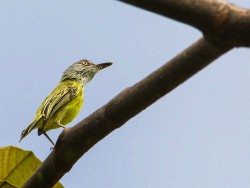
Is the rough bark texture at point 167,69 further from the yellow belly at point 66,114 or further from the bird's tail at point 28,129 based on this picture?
the yellow belly at point 66,114

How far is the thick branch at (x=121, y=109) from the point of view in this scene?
1.96m

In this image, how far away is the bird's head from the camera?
9773 mm

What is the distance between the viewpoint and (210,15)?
68.0 inches

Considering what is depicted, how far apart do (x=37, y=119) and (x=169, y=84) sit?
5594 mm

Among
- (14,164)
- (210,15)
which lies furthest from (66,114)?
(210,15)

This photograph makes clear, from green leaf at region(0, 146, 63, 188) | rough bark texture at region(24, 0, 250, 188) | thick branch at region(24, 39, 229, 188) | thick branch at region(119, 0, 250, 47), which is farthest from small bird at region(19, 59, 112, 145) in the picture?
thick branch at region(119, 0, 250, 47)

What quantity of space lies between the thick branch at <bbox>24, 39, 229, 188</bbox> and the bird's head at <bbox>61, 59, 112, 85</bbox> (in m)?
6.79

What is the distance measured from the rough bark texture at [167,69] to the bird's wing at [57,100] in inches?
184

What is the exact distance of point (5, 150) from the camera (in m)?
3.99

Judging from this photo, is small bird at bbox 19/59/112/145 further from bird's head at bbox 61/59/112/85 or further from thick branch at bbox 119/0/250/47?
thick branch at bbox 119/0/250/47

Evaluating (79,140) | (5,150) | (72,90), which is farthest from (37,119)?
(79,140)

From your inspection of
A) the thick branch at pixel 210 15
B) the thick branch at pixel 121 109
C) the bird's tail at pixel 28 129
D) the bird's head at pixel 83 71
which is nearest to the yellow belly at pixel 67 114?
the bird's tail at pixel 28 129

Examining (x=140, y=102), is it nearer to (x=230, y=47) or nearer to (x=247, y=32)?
(x=230, y=47)

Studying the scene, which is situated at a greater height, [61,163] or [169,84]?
[61,163]
